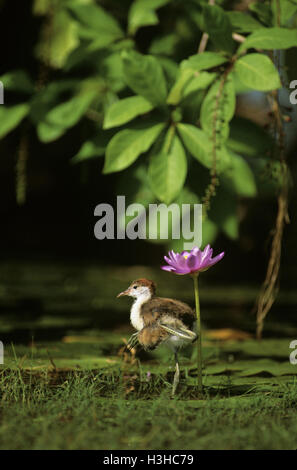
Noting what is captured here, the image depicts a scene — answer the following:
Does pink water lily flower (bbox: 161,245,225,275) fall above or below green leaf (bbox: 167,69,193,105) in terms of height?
below

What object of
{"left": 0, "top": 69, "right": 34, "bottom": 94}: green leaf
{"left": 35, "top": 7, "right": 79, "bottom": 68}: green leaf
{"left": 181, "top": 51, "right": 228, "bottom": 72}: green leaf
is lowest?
{"left": 181, "top": 51, "right": 228, "bottom": 72}: green leaf

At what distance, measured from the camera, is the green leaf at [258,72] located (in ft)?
7.48

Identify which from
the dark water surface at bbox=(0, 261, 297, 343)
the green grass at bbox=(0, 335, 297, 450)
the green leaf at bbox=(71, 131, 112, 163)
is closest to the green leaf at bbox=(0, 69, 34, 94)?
the green leaf at bbox=(71, 131, 112, 163)

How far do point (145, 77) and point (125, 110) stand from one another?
0.44 feet

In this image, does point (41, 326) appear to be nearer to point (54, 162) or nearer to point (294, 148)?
point (294, 148)

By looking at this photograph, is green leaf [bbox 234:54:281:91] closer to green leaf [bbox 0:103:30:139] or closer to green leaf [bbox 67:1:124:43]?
green leaf [bbox 67:1:124:43]

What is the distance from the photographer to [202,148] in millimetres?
2557

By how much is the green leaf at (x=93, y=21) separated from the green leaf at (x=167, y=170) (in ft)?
2.69

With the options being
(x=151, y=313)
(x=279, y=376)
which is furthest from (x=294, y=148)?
(x=151, y=313)

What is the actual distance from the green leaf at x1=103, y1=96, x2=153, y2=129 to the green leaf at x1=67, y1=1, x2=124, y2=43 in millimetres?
677

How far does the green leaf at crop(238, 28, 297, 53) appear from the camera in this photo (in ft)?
7.68

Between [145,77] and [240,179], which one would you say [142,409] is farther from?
[240,179]

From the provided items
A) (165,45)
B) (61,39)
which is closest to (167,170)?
(165,45)
